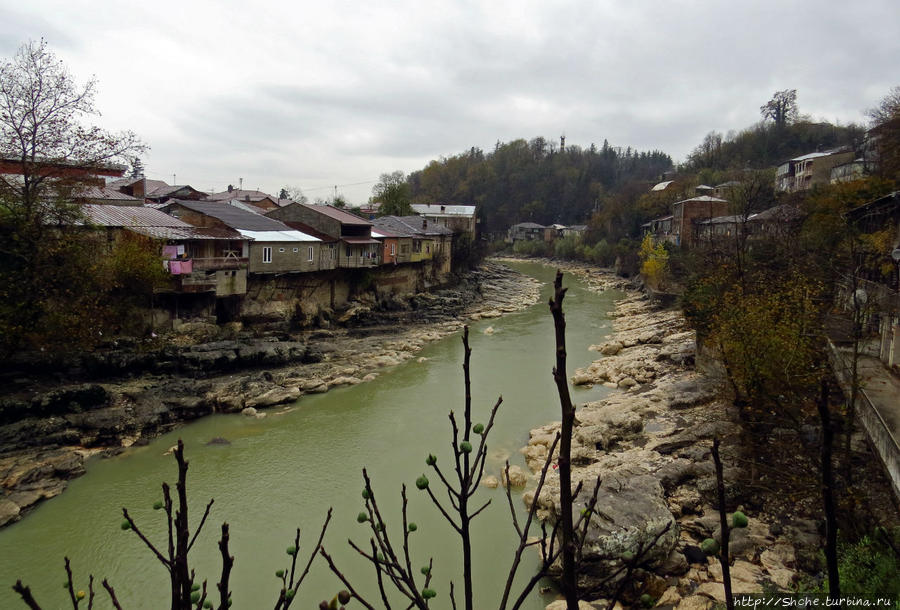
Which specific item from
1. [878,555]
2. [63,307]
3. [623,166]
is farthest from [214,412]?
[623,166]

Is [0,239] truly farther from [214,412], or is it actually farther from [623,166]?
[623,166]

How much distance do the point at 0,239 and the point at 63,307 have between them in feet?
8.20

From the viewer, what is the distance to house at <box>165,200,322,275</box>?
79.9 feet

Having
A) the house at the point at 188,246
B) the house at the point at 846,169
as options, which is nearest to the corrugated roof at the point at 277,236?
the house at the point at 188,246

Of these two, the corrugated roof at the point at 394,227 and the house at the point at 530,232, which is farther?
the house at the point at 530,232

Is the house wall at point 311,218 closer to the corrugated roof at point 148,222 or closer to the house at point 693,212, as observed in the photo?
the corrugated roof at point 148,222

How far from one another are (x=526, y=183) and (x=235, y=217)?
72.6m

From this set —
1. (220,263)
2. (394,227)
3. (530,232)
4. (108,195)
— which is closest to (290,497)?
(220,263)

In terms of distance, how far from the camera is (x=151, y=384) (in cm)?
1755

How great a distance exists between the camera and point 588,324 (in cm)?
3123

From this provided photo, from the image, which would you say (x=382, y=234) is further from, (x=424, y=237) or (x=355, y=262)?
(x=424, y=237)

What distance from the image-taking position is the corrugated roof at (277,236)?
24.4 metres

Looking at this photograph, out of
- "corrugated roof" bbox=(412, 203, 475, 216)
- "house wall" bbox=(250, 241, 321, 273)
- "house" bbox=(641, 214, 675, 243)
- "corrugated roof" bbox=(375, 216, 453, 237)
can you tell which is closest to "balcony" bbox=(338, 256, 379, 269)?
"house wall" bbox=(250, 241, 321, 273)

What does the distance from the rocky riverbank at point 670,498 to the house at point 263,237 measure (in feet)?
50.8
